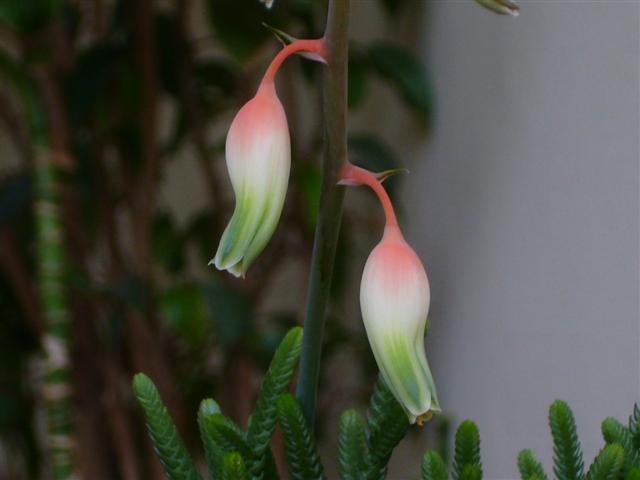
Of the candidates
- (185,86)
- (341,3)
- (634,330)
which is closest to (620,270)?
(634,330)

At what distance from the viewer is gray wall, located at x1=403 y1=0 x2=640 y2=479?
50cm

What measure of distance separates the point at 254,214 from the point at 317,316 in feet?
0.25

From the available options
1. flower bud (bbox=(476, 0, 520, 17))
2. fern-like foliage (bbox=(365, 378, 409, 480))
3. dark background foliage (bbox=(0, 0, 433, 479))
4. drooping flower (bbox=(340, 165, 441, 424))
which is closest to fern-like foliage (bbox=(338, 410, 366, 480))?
fern-like foliage (bbox=(365, 378, 409, 480))

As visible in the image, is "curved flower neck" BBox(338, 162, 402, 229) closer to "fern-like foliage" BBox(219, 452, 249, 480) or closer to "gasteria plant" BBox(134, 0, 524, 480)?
"gasteria plant" BBox(134, 0, 524, 480)

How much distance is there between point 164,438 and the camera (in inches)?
14.1

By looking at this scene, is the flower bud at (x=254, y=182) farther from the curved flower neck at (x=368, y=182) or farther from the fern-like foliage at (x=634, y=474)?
the fern-like foliage at (x=634, y=474)

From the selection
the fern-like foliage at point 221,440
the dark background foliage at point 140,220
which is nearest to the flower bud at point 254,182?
the fern-like foliage at point 221,440

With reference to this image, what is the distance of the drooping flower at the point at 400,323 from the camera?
27cm

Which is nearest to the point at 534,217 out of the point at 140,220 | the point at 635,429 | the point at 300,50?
the point at 635,429

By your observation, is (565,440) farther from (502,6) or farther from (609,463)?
(502,6)

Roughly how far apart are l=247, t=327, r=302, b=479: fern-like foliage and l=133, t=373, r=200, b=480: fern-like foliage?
34 mm

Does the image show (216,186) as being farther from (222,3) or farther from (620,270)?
(620,270)

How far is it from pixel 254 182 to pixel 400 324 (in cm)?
8

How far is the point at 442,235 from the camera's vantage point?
88 centimetres
